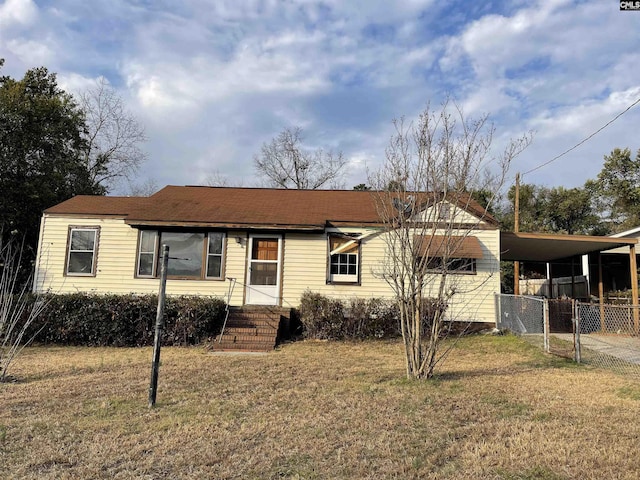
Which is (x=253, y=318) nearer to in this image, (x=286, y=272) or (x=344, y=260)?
(x=286, y=272)

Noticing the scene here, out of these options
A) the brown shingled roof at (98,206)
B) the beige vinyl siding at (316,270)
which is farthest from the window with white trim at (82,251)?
the beige vinyl siding at (316,270)

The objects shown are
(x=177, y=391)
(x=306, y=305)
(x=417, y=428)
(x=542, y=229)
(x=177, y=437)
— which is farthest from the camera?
(x=542, y=229)

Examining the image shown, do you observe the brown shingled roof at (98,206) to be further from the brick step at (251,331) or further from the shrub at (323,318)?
the shrub at (323,318)

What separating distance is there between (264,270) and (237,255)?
34.6 inches

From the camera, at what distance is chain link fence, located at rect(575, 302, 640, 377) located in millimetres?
7992

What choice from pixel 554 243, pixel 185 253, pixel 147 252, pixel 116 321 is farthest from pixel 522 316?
pixel 147 252

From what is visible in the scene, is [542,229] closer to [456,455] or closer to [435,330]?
[435,330]

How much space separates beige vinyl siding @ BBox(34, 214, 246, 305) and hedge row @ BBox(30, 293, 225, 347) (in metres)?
1.58

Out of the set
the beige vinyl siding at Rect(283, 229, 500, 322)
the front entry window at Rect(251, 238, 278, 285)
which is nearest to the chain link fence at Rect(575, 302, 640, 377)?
the beige vinyl siding at Rect(283, 229, 500, 322)

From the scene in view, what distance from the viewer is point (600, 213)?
106 feet

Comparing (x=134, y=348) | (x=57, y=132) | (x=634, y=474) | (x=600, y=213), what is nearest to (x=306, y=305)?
(x=134, y=348)

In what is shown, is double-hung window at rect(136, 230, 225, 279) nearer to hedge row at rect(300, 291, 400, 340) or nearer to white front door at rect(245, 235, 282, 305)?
white front door at rect(245, 235, 282, 305)

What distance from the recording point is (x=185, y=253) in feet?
41.9

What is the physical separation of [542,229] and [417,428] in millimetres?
31692
